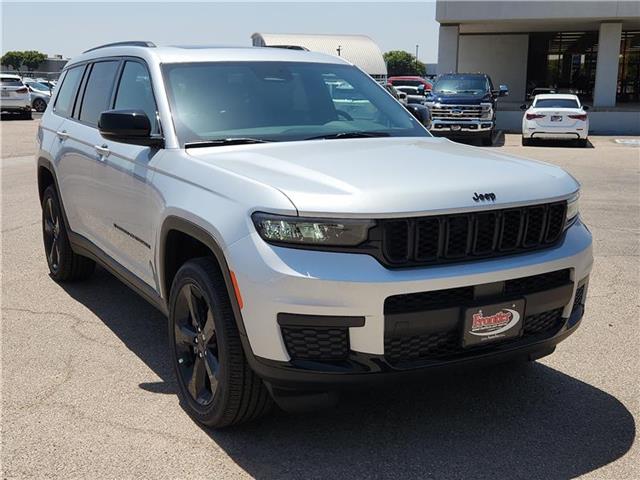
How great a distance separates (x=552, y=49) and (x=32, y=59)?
87138 millimetres

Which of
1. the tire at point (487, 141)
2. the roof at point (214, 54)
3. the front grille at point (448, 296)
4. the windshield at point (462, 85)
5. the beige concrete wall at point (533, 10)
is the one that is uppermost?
the beige concrete wall at point (533, 10)

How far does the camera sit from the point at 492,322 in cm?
316

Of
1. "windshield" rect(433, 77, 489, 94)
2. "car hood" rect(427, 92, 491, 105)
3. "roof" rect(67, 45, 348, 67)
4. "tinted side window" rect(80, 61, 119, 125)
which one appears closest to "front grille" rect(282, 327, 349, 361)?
"roof" rect(67, 45, 348, 67)

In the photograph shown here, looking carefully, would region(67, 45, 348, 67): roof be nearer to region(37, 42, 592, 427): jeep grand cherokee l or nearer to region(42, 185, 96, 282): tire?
region(37, 42, 592, 427): jeep grand cherokee l

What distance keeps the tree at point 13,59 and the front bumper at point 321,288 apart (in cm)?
11657

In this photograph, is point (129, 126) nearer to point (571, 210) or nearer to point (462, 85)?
point (571, 210)

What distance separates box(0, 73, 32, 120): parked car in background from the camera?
30234 millimetres

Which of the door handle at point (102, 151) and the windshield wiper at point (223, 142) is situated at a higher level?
the windshield wiper at point (223, 142)

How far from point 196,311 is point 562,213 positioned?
1.83m

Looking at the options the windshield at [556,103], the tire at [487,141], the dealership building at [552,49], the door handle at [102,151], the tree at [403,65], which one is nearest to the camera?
the door handle at [102,151]

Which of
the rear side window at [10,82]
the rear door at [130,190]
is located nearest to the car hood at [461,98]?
the rear door at [130,190]

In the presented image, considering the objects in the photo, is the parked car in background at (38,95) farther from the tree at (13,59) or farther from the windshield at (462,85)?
the tree at (13,59)

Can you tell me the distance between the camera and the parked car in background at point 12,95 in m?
30.2

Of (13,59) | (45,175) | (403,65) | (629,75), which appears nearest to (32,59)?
(13,59)
